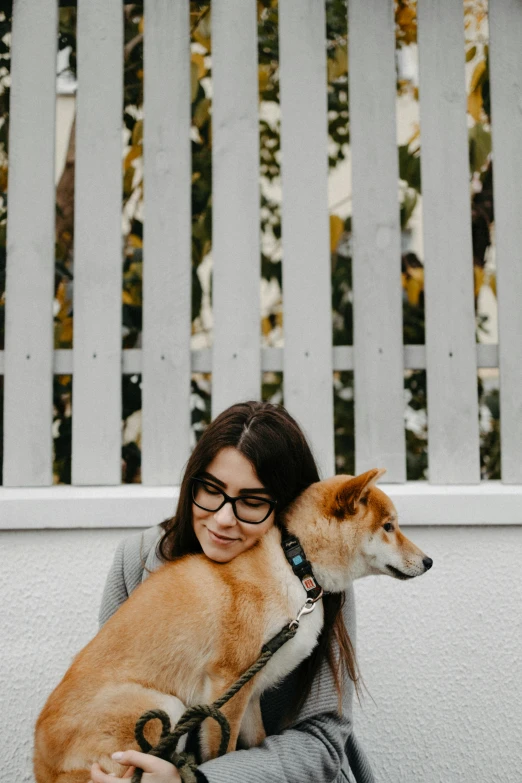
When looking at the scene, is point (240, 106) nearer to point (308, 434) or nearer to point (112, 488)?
point (308, 434)

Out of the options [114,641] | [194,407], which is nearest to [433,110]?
[194,407]

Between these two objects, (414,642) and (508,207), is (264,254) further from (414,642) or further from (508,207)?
(414,642)

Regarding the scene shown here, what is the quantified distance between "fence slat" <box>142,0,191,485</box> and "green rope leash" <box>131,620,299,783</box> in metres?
1.12

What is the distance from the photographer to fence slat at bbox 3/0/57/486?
2.60 meters

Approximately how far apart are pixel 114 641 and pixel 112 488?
93 cm

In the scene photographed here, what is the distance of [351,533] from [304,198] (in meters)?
1.41

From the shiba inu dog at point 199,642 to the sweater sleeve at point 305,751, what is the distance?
0.08 metres

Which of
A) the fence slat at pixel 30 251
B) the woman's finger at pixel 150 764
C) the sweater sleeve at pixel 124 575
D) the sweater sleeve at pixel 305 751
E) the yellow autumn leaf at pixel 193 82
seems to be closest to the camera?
the woman's finger at pixel 150 764

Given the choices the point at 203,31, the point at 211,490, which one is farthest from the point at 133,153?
the point at 211,490

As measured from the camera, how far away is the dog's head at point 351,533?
1.90 metres

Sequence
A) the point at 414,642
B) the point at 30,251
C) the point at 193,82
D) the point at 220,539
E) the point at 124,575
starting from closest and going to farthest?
1. the point at 220,539
2. the point at 124,575
3. the point at 414,642
4. the point at 30,251
5. the point at 193,82

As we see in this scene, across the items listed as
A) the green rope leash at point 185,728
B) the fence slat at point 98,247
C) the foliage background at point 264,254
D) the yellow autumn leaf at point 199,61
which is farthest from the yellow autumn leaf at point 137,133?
the green rope leash at point 185,728

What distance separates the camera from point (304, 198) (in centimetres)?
268

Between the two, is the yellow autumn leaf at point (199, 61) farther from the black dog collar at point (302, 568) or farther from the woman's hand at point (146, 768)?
the woman's hand at point (146, 768)
